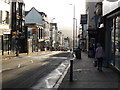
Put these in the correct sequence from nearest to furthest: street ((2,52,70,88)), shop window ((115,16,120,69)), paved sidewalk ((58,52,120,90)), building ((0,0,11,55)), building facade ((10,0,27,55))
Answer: paved sidewalk ((58,52,120,90)), street ((2,52,70,88)), shop window ((115,16,120,69)), building ((0,0,11,55)), building facade ((10,0,27,55))

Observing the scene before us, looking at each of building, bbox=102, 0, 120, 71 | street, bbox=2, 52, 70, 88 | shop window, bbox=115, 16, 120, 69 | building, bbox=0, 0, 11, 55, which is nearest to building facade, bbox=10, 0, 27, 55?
building, bbox=0, 0, 11, 55

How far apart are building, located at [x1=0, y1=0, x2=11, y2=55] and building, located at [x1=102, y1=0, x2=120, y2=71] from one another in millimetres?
27890

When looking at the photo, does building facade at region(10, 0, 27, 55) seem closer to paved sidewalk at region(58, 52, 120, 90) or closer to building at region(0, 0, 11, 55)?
building at region(0, 0, 11, 55)

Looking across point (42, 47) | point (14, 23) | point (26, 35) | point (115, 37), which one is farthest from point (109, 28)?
point (42, 47)

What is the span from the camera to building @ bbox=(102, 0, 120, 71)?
51.1 ft

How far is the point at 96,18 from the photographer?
3425cm

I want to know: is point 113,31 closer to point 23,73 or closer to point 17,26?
point 23,73

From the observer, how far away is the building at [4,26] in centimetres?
4535

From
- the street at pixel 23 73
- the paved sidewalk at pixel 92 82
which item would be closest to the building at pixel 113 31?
the paved sidewalk at pixel 92 82

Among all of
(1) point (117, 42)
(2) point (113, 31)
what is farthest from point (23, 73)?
(2) point (113, 31)

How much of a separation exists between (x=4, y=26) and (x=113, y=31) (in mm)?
31700

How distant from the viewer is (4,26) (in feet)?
152

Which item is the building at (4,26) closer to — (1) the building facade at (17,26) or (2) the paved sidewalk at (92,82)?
(1) the building facade at (17,26)

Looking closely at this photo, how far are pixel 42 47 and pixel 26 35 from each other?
27.7 meters
